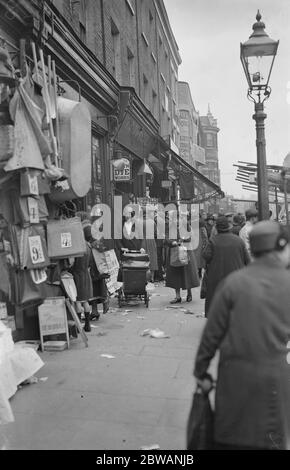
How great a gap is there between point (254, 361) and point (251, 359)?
2 centimetres

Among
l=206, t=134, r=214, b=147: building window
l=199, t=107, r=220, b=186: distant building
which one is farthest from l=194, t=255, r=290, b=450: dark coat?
l=206, t=134, r=214, b=147: building window

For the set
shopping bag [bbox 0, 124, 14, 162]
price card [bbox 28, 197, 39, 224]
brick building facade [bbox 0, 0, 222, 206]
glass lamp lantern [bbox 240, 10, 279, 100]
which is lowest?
price card [bbox 28, 197, 39, 224]

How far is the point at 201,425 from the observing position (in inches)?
108

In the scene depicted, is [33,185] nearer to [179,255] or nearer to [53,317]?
[53,317]

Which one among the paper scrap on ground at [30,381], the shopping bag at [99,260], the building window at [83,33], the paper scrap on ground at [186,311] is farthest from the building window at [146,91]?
the paper scrap on ground at [30,381]

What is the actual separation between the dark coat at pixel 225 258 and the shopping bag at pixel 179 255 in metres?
3.10

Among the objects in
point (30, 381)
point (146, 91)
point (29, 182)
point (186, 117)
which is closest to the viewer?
point (30, 381)

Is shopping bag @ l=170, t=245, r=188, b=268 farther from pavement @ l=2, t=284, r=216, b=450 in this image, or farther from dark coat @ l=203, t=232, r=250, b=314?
dark coat @ l=203, t=232, r=250, b=314

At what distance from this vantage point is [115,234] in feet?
42.5

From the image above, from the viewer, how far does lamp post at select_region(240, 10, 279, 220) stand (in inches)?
259

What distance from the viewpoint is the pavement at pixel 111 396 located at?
4.00m

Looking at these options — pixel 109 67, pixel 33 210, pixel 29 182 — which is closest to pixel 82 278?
pixel 33 210

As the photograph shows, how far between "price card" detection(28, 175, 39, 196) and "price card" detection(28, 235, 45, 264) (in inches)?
23.5

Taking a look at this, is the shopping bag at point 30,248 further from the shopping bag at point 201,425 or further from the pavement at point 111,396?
the shopping bag at point 201,425
